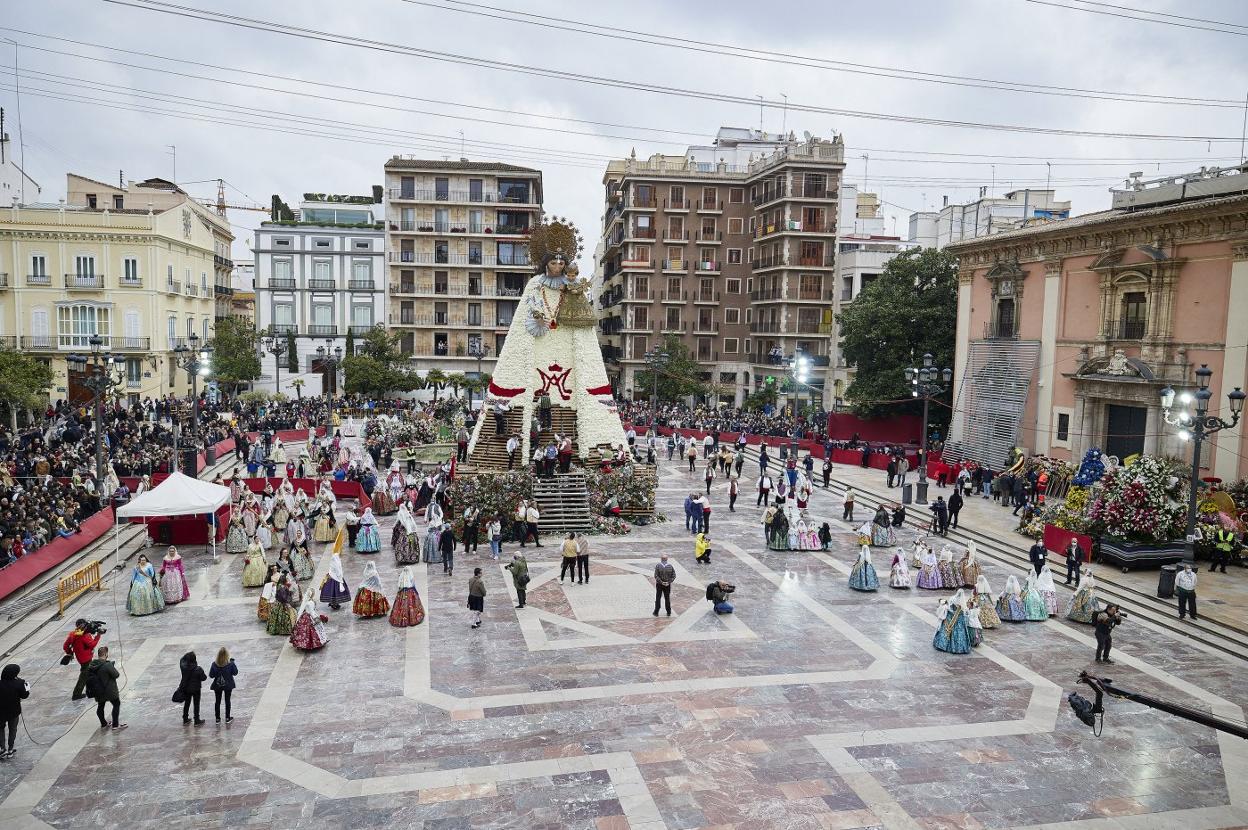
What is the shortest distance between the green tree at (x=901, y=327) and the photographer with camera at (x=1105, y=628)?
82.8 ft

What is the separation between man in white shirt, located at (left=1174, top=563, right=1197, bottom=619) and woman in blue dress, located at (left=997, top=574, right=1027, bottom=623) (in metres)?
3.07

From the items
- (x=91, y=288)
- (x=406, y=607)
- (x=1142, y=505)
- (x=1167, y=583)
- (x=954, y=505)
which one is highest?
(x=91, y=288)

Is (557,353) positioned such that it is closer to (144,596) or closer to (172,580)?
(172,580)

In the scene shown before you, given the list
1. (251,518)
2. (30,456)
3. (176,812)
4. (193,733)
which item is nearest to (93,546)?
(251,518)

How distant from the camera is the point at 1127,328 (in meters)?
28.0

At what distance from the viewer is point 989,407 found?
110 feet

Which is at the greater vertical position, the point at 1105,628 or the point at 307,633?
the point at 1105,628

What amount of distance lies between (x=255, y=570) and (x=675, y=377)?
34.5m

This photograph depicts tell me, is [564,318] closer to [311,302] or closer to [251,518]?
[251,518]

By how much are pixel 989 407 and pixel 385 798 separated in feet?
99.8

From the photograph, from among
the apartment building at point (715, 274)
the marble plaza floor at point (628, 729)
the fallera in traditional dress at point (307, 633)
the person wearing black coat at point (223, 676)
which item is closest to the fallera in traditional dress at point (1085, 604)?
the marble plaza floor at point (628, 729)

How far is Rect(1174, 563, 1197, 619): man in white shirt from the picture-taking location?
15.9m

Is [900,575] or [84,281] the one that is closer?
[900,575]

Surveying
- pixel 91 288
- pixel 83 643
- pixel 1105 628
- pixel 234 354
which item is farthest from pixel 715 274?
pixel 83 643
